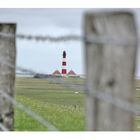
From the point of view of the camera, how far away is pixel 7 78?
5.88 m

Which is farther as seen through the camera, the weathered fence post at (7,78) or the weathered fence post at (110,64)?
the weathered fence post at (7,78)

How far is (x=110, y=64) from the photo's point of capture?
129 inches

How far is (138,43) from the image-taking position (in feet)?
10.5

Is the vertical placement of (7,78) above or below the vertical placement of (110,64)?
below

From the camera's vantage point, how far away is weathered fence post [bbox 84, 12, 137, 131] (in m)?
3.22

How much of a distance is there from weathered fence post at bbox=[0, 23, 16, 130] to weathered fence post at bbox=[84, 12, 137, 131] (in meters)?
2.31

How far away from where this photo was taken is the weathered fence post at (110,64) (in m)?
3.22

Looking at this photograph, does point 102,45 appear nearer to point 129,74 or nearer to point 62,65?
point 129,74

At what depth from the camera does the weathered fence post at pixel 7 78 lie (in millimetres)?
5707

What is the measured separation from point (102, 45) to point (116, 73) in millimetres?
159

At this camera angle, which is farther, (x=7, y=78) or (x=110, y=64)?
(x=7, y=78)

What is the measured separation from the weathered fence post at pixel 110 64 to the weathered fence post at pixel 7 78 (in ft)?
7.57

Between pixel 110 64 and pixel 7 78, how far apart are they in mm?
2716
